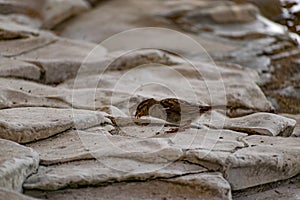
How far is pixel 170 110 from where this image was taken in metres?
2.63

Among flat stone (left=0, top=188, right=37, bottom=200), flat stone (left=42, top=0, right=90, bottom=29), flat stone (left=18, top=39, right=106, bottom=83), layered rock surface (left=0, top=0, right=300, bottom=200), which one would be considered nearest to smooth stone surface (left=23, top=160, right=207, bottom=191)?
layered rock surface (left=0, top=0, right=300, bottom=200)

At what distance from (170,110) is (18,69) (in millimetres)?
969

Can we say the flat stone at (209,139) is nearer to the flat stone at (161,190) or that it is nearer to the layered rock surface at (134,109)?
the layered rock surface at (134,109)

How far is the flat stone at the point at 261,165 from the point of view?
199 centimetres

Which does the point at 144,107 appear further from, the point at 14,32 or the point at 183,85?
the point at 14,32

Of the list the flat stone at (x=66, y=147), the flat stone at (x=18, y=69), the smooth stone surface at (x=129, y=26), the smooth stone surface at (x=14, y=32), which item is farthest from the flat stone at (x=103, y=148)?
the smooth stone surface at (x=129, y=26)

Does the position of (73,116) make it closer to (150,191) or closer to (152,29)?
(150,191)

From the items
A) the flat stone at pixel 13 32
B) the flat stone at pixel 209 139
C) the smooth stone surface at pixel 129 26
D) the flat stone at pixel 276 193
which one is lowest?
the flat stone at pixel 276 193

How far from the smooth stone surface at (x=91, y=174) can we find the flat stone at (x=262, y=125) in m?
0.53

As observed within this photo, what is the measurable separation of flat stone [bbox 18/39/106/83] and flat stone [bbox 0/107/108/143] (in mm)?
798

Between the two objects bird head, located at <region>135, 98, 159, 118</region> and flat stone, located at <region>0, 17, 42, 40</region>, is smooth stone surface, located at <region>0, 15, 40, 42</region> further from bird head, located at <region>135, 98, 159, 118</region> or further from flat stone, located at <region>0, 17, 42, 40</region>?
bird head, located at <region>135, 98, 159, 118</region>

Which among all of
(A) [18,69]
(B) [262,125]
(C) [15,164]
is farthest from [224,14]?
(C) [15,164]

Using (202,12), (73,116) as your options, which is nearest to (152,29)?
(202,12)

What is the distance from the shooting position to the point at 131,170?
1908 mm
